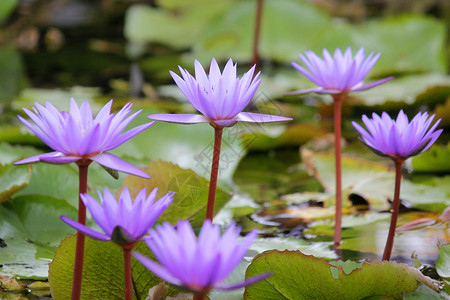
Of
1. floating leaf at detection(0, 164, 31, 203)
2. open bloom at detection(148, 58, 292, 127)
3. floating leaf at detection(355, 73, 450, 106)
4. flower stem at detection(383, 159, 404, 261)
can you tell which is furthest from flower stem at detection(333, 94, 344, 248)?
floating leaf at detection(355, 73, 450, 106)

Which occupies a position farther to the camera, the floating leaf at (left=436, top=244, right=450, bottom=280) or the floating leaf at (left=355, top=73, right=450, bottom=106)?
the floating leaf at (left=355, top=73, right=450, bottom=106)

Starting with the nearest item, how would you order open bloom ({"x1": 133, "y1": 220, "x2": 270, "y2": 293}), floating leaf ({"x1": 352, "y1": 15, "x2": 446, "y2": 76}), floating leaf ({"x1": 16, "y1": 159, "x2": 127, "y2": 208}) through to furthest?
open bloom ({"x1": 133, "y1": 220, "x2": 270, "y2": 293}) → floating leaf ({"x1": 16, "y1": 159, "x2": 127, "y2": 208}) → floating leaf ({"x1": 352, "y1": 15, "x2": 446, "y2": 76})

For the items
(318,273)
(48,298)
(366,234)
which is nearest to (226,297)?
(318,273)

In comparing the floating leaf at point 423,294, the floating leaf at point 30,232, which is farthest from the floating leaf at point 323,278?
the floating leaf at point 30,232

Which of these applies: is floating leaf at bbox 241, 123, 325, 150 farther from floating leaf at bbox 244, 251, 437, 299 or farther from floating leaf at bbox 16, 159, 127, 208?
floating leaf at bbox 244, 251, 437, 299

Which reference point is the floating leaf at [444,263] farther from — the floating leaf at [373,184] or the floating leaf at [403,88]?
the floating leaf at [403,88]

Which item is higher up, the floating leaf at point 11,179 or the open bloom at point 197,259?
the open bloom at point 197,259

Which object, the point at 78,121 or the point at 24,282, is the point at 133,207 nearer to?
the point at 78,121

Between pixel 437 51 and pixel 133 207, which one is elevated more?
pixel 437 51
